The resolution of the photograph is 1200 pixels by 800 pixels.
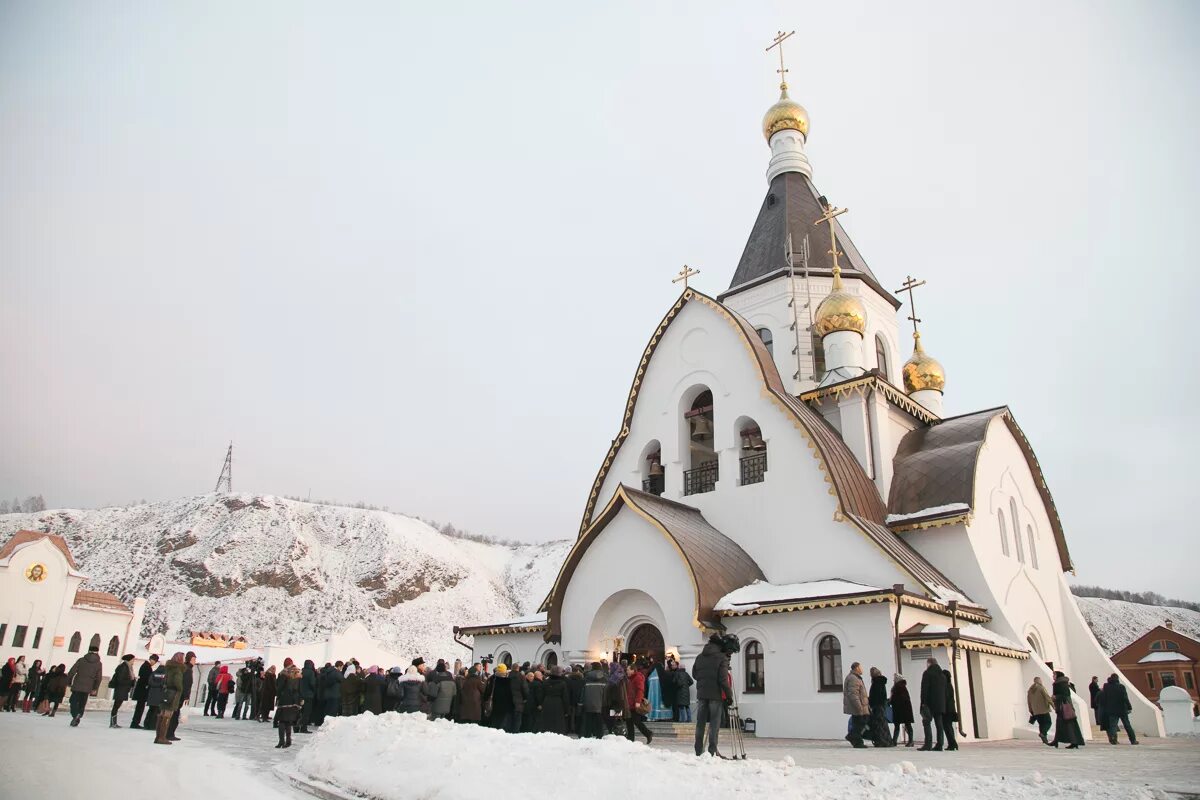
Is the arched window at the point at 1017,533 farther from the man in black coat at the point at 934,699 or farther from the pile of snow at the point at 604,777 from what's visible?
the pile of snow at the point at 604,777

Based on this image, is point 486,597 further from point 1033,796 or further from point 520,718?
point 1033,796

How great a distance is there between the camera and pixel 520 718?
12.2 metres

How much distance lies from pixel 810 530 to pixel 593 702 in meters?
6.97

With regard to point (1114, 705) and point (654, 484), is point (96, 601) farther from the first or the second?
point (1114, 705)

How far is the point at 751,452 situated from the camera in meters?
19.6

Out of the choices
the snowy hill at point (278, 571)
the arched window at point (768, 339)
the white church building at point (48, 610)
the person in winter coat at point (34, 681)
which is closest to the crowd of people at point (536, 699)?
the person in winter coat at point (34, 681)

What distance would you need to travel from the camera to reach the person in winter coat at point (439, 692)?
11633 mm

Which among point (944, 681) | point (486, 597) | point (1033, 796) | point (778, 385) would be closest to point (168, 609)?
point (486, 597)

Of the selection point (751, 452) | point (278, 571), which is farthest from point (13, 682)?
point (278, 571)

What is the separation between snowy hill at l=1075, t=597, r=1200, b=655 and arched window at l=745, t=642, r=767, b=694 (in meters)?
67.0

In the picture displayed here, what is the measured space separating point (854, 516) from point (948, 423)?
5.90 metres

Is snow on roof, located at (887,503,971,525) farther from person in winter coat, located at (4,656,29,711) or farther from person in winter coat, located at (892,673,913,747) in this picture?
person in winter coat, located at (4,656,29,711)

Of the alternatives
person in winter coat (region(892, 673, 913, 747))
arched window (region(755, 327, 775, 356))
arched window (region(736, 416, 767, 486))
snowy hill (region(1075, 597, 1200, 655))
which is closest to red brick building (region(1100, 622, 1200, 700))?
snowy hill (region(1075, 597, 1200, 655))

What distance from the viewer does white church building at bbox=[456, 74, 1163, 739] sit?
14836mm
